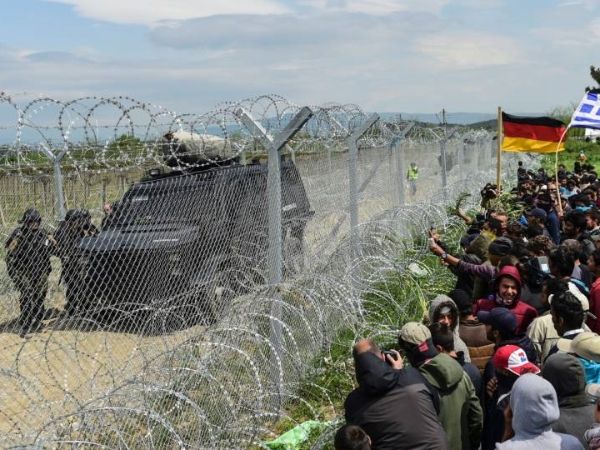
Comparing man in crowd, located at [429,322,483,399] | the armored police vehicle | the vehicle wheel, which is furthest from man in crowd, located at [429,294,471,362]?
the vehicle wheel

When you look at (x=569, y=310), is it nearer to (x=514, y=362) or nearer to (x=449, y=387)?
(x=514, y=362)

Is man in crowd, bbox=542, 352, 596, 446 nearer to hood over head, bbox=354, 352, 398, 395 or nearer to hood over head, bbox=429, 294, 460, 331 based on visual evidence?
hood over head, bbox=354, 352, 398, 395

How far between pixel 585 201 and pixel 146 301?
6.54 metres

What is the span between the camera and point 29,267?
25.5 feet

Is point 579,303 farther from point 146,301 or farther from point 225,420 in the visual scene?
point 146,301


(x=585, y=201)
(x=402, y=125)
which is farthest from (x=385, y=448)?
(x=402, y=125)

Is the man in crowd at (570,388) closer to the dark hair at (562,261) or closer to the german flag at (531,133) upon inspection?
the dark hair at (562,261)

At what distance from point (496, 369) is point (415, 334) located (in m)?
0.47

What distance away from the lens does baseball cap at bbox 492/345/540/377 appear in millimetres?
3920

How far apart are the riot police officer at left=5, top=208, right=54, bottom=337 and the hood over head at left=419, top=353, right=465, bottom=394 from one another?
15.2 feet

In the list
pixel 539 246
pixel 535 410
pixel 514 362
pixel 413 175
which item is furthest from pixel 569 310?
pixel 413 175

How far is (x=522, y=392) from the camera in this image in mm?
3281

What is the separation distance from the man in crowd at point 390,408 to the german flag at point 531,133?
418 inches

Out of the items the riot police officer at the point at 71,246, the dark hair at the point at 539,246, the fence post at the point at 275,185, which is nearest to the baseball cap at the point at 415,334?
the fence post at the point at 275,185
